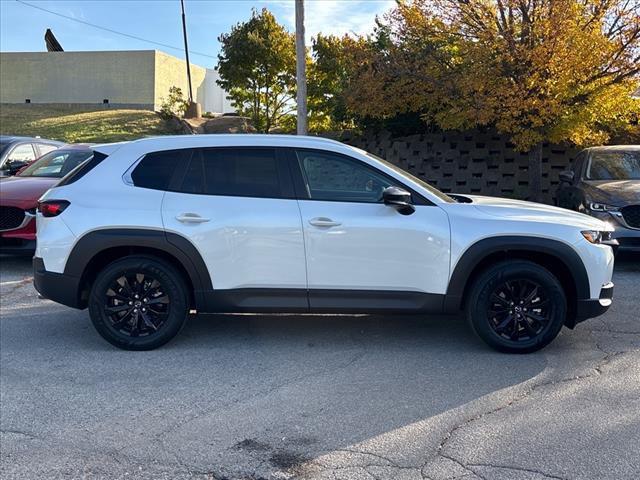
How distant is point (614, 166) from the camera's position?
29.9 feet

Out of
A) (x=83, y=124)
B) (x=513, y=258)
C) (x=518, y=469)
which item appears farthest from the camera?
(x=83, y=124)

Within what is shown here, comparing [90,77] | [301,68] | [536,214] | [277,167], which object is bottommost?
[536,214]

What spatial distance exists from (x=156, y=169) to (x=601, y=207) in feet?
19.8

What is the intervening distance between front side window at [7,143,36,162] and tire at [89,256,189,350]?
6.37 metres

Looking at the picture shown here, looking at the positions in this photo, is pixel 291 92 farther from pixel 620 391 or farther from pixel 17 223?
pixel 620 391

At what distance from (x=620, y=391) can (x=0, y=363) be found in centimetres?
485

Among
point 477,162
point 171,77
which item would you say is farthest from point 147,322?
point 171,77

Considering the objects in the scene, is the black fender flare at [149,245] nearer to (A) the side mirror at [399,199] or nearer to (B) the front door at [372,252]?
(B) the front door at [372,252]

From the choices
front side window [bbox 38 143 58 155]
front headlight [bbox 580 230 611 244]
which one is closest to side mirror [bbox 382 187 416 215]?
front headlight [bbox 580 230 611 244]

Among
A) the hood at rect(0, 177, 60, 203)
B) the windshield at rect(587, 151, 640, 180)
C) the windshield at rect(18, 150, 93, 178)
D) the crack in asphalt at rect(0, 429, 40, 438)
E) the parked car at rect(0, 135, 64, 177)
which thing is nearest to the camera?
the crack in asphalt at rect(0, 429, 40, 438)

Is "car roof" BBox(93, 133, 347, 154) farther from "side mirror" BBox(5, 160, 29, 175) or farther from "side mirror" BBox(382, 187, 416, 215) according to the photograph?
"side mirror" BBox(5, 160, 29, 175)

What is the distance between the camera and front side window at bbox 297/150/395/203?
4945 mm

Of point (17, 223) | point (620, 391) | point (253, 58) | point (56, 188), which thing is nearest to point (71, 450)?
point (56, 188)

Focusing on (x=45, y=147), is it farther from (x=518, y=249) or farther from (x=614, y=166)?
(x=614, y=166)
